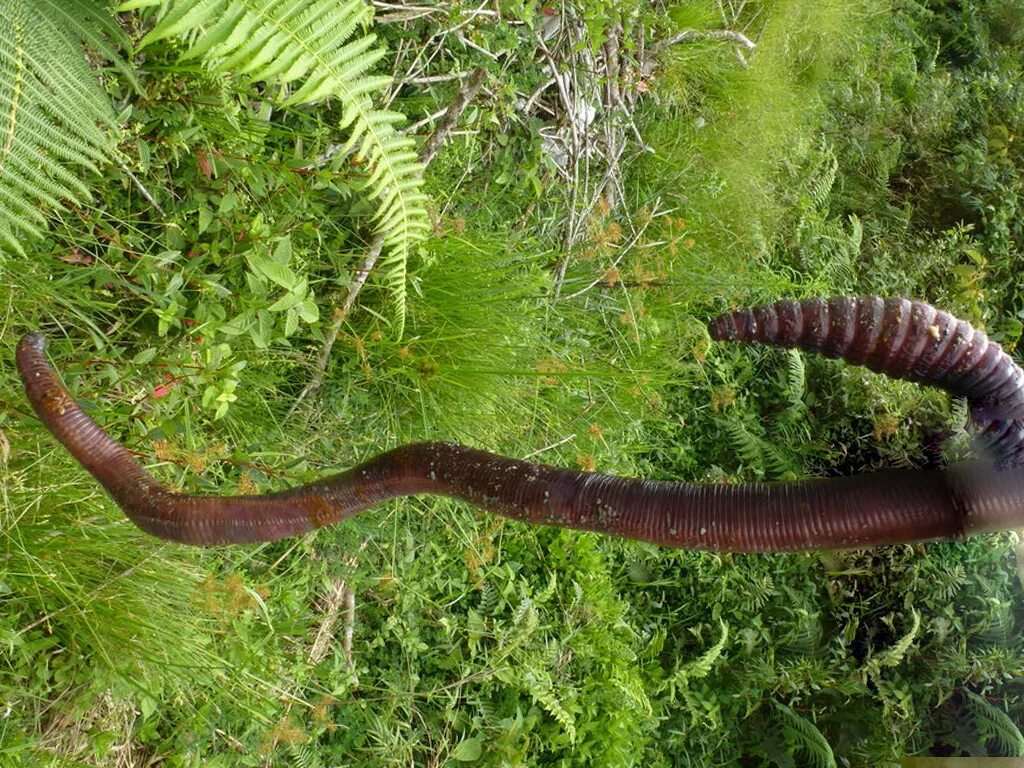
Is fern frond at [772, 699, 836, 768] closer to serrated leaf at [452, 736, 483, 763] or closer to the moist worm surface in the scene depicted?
serrated leaf at [452, 736, 483, 763]

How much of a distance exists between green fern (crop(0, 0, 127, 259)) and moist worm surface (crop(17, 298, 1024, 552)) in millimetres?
702

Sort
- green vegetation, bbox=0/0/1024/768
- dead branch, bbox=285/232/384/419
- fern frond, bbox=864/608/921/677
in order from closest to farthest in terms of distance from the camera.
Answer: green vegetation, bbox=0/0/1024/768 → dead branch, bbox=285/232/384/419 → fern frond, bbox=864/608/921/677

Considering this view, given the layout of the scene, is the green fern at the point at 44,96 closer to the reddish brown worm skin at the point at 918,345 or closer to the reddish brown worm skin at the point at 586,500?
the reddish brown worm skin at the point at 586,500

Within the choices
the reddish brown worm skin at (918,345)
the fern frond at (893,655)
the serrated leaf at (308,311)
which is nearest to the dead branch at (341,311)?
the serrated leaf at (308,311)

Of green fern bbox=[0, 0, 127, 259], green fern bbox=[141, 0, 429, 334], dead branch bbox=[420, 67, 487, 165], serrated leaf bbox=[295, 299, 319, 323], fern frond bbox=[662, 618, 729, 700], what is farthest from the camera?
fern frond bbox=[662, 618, 729, 700]

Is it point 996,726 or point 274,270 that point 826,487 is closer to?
point 274,270

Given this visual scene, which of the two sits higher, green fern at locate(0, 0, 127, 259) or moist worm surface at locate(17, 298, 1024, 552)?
green fern at locate(0, 0, 127, 259)

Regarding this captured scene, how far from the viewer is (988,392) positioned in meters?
0.61

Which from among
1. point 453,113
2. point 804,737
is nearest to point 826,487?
point 453,113

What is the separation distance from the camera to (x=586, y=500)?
2.38 ft

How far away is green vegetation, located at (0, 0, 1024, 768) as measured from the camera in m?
1.31

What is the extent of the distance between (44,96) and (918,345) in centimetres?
110

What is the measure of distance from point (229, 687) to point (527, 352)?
3.13 feet

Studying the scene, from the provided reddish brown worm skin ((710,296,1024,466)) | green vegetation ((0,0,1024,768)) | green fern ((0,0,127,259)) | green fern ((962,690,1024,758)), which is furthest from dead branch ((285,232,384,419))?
green fern ((962,690,1024,758))
